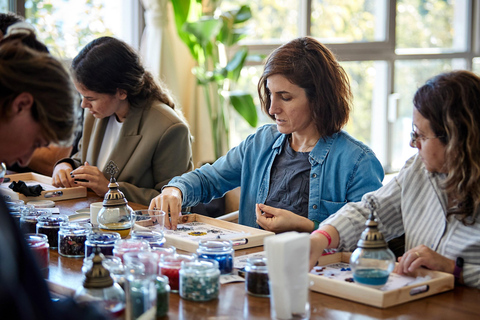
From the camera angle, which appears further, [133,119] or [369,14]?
[369,14]

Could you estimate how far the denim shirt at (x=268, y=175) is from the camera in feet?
6.96

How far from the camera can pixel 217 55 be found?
4.57 m

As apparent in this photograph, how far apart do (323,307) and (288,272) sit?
171 mm

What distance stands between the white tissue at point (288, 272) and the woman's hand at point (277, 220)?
2.36ft

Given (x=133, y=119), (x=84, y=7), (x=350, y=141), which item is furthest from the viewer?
(x=84, y=7)

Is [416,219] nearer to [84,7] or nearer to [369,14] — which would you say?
[84,7]

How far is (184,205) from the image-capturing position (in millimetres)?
2299

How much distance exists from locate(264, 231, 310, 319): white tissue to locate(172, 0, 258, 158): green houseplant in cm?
313

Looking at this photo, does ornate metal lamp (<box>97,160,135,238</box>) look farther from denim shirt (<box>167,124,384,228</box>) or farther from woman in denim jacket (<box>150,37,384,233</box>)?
denim shirt (<box>167,124,384,228</box>)

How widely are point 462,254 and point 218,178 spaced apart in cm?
112

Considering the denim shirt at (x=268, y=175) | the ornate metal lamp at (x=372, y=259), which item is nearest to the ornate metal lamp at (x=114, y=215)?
the denim shirt at (x=268, y=175)

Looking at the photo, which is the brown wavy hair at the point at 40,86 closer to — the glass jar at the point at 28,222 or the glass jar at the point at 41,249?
the glass jar at the point at 41,249

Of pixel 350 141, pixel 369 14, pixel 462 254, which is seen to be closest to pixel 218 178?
pixel 350 141

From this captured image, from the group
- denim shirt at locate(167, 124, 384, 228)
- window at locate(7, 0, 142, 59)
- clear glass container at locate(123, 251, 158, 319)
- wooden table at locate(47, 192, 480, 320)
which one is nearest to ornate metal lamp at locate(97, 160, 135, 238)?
wooden table at locate(47, 192, 480, 320)
